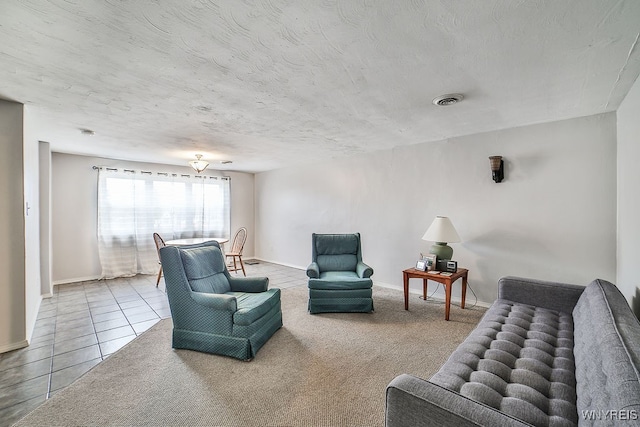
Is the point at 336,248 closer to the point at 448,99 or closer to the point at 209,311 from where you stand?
the point at 209,311

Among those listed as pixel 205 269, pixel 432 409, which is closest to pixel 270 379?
pixel 205 269

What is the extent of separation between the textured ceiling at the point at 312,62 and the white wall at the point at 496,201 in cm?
33

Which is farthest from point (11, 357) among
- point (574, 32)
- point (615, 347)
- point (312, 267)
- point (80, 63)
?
point (574, 32)

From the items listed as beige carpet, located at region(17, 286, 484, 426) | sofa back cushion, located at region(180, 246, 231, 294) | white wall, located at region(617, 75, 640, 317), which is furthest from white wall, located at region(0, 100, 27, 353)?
white wall, located at region(617, 75, 640, 317)

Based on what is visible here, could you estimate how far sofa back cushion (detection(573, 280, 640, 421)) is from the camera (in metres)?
0.85

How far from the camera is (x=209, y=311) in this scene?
245cm

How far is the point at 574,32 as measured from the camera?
1545 millimetres

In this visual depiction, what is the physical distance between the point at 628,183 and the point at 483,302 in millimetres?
1947

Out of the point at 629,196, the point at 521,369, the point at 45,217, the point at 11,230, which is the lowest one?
the point at 521,369

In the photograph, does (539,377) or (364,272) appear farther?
(364,272)

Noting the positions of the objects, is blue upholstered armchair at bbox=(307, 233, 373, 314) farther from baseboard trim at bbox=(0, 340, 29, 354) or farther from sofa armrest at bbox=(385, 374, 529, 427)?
baseboard trim at bbox=(0, 340, 29, 354)

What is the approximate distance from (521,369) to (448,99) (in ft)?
6.74

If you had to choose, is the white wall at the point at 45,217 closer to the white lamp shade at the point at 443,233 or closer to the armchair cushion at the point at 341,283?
the armchair cushion at the point at 341,283

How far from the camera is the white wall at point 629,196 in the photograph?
203cm
